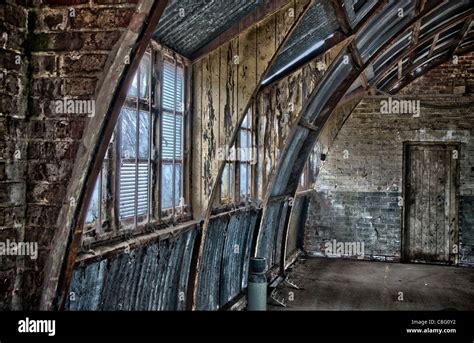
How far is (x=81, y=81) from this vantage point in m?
2.36

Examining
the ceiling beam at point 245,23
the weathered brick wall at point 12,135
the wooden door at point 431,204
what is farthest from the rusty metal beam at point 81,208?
the wooden door at point 431,204

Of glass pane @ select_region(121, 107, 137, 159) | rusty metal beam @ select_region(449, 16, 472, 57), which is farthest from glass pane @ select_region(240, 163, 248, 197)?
rusty metal beam @ select_region(449, 16, 472, 57)

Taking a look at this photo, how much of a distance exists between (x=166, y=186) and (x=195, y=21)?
120 centimetres

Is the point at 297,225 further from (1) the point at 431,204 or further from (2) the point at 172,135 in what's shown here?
(2) the point at 172,135

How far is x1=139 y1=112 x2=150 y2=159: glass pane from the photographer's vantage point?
3.38 meters

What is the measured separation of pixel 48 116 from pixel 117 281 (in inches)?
48.3

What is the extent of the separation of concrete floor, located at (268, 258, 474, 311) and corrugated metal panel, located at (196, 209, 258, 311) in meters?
0.89

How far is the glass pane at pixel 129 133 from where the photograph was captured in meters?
→ 3.14

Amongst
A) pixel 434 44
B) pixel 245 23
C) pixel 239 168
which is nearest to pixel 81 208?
pixel 245 23

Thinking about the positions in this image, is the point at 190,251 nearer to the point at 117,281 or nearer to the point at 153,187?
the point at 153,187

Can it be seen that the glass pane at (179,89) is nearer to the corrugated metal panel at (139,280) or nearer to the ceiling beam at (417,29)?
the corrugated metal panel at (139,280)

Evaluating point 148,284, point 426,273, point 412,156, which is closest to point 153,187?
point 148,284

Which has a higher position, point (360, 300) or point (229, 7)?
point (229, 7)

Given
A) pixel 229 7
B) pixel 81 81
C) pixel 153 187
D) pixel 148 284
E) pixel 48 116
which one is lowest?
pixel 148 284
